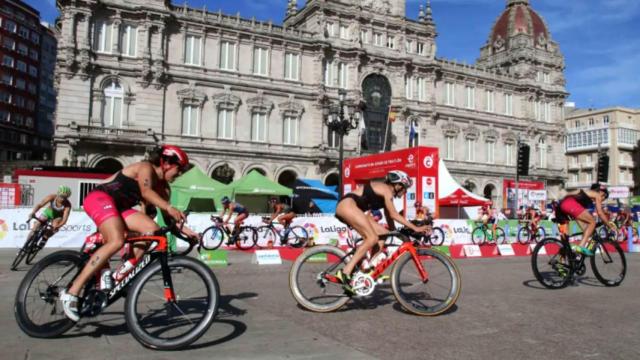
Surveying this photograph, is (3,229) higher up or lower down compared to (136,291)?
lower down

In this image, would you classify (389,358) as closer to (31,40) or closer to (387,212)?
(387,212)

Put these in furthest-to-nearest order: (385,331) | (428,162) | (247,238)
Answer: (428,162), (247,238), (385,331)

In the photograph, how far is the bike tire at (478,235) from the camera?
71.5 ft

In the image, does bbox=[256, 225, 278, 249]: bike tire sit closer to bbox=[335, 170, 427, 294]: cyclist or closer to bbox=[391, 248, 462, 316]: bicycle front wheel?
bbox=[335, 170, 427, 294]: cyclist

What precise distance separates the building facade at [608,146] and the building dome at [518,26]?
95.9 feet

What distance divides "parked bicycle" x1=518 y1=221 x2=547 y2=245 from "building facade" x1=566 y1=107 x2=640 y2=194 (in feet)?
206

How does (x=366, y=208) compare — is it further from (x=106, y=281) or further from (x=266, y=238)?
(x=266, y=238)

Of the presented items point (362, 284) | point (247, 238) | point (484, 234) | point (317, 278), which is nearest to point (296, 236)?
point (247, 238)

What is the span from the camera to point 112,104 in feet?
112

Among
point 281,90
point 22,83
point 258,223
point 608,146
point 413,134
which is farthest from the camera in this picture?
point 608,146

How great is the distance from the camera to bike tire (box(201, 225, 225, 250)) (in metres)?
17.2

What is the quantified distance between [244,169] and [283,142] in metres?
4.24

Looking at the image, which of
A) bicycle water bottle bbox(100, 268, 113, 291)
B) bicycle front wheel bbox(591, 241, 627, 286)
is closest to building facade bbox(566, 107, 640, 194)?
bicycle front wheel bbox(591, 241, 627, 286)

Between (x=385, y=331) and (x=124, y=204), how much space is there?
3.21m
